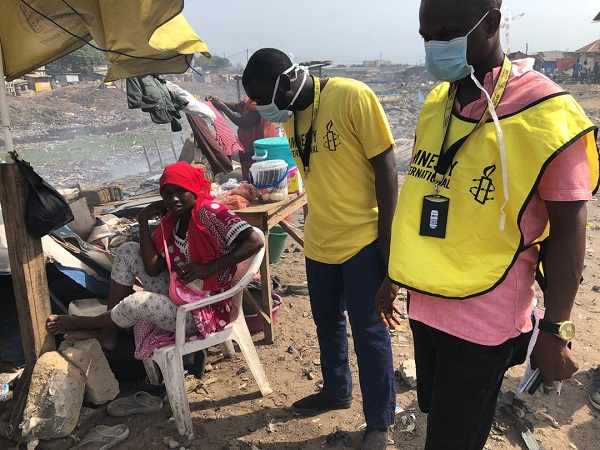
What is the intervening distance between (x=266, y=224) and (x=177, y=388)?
52.1 inches

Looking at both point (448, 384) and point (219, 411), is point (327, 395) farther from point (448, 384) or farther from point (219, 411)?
point (448, 384)

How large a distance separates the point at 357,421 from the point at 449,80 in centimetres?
215

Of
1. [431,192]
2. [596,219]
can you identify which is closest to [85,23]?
[431,192]

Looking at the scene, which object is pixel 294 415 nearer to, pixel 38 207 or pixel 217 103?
pixel 38 207

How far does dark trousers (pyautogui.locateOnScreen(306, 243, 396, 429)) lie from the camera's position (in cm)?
247

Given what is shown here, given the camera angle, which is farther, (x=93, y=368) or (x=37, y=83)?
(x=37, y=83)

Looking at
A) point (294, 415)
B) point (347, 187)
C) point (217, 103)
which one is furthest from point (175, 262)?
point (217, 103)

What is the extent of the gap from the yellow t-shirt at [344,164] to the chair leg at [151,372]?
154cm

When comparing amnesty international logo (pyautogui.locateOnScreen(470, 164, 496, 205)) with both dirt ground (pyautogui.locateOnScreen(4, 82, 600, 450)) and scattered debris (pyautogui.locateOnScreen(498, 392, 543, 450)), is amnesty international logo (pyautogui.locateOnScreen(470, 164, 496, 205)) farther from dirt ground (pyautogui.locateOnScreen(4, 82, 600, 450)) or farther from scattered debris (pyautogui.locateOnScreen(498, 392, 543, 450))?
scattered debris (pyautogui.locateOnScreen(498, 392, 543, 450))

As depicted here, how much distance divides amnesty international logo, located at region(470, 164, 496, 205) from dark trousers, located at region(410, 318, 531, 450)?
0.47 m

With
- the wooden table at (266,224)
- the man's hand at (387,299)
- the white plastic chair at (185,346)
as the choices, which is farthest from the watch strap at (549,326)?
the wooden table at (266,224)

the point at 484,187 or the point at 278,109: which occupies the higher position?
the point at 278,109

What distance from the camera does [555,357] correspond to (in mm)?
1405

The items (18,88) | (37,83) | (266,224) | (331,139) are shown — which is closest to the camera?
(331,139)
